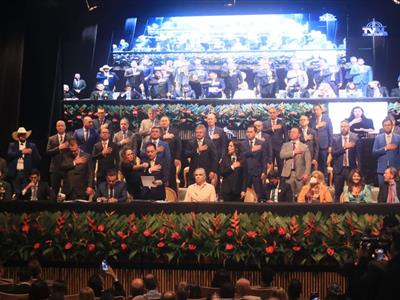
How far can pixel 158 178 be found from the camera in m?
12.3

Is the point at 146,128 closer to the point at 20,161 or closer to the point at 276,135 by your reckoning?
the point at 276,135

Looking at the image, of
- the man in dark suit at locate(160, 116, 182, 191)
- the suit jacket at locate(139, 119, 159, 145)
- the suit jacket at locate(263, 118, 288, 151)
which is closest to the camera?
the man in dark suit at locate(160, 116, 182, 191)

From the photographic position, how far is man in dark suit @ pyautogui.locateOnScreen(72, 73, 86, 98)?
65.4ft

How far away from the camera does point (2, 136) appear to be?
1597cm

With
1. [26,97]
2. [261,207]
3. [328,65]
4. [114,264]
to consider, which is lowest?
[114,264]

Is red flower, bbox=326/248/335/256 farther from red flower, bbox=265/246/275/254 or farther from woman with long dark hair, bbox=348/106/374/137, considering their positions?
woman with long dark hair, bbox=348/106/374/137

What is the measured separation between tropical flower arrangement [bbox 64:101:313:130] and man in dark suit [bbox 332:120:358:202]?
4023mm

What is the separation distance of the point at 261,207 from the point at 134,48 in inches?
586

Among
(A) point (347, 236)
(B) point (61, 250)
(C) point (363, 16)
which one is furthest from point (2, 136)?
(C) point (363, 16)

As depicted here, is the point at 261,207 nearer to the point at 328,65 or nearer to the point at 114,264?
the point at 114,264

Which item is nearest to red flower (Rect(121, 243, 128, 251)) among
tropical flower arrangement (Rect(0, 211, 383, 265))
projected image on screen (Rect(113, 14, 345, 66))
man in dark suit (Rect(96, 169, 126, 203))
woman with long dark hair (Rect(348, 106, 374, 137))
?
tropical flower arrangement (Rect(0, 211, 383, 265))

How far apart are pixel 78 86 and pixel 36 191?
795 centimetres

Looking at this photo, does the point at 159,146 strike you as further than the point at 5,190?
Yes

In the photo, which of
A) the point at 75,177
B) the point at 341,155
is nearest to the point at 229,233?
the point at 75,177
